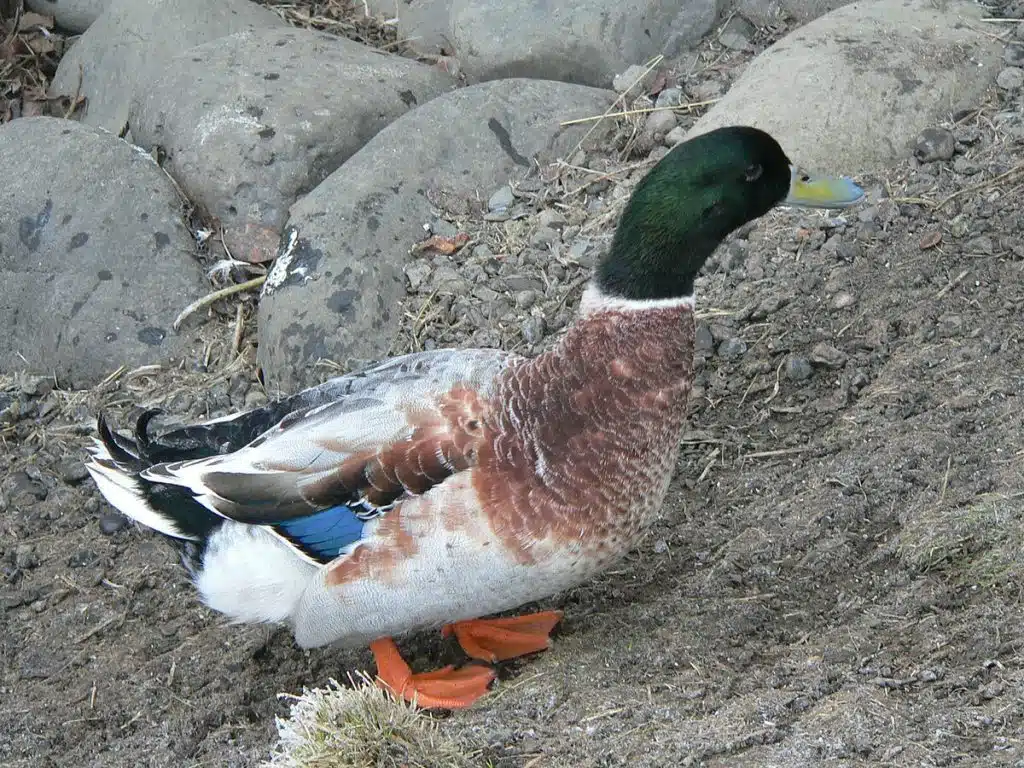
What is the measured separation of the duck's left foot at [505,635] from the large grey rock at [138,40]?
3842mm

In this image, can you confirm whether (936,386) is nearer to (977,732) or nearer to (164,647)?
(977,732)

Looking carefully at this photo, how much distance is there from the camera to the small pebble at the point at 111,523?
4.73m

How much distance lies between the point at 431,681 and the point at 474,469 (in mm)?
718

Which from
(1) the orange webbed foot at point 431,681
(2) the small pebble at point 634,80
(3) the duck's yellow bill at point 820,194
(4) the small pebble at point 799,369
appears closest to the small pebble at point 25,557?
(1) the orange webbed foot at point 431,681

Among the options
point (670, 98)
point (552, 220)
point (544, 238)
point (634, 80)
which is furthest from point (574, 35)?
point (544, 238)

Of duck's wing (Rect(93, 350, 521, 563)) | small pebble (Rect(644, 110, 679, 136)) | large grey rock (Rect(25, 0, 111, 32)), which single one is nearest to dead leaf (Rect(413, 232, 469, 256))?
small pebble (Rect(644, 110, 679, 136))

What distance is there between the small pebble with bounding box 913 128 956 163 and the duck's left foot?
2.46 meters

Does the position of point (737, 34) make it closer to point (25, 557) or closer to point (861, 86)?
point (861, 86)

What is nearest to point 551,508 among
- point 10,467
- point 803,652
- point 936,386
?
point 803,652

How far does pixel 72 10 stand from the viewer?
25.5 ft

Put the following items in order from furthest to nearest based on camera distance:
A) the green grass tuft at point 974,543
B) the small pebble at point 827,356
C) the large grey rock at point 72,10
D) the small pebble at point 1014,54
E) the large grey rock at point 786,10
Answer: the large grey rock at point 72,10 < the large grey rock at point 786,10 < the small pebble at point 1014,54 < the small pebble at point 827,356 < the green grass tuft at point 974,543

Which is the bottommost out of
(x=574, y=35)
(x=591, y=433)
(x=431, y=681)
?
(x=431, y=681)

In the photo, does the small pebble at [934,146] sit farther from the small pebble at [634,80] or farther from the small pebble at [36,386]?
the small pebble at [36,386]

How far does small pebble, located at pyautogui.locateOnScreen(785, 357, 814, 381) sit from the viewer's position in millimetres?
4586
